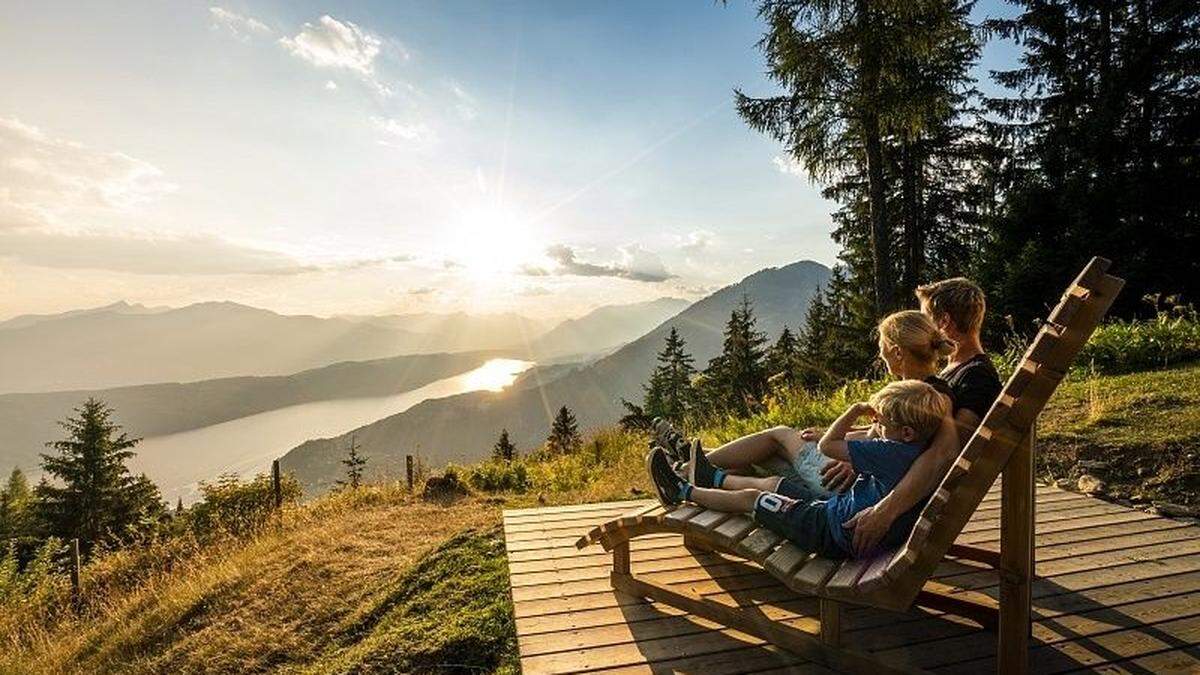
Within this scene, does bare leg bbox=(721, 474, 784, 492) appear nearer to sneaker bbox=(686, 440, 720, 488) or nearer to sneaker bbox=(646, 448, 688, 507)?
sneaker bbox=(686, 440, 720, 488)

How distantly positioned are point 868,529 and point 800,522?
289 mm

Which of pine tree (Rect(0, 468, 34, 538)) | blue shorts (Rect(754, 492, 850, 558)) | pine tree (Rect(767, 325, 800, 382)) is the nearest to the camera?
blue shorts (Rect(754, 492, 850, 558))

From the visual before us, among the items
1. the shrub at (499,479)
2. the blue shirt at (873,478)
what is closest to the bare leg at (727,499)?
the blue shirt at (873,478)

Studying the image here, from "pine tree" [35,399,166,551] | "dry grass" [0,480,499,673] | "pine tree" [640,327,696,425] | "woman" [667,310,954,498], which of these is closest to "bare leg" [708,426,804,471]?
"woman" [667,310,954,498]

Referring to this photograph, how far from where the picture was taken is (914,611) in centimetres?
329

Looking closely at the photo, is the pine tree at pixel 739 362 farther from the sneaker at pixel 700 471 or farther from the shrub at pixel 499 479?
the sneaker at pixel 700 471

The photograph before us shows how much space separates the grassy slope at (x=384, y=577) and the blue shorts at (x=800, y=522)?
5.11ft

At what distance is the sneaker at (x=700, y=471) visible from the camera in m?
3.59

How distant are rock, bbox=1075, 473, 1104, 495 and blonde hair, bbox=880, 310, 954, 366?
3063 millimetres

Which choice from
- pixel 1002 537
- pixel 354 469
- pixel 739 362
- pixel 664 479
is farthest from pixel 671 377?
pixel 1002 537

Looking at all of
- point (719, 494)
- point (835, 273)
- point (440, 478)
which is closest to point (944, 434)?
point (719, 494)

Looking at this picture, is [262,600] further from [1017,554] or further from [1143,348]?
[1143,348]

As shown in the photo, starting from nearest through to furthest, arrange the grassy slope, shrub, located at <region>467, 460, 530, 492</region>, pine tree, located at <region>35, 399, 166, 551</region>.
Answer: the grassy slope, shrub, located at <region>467, 460, 530, 492</region>, pine tree, located at <region>35, 399, 166, 551</region>

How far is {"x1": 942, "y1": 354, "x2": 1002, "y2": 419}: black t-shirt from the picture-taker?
3.00m
